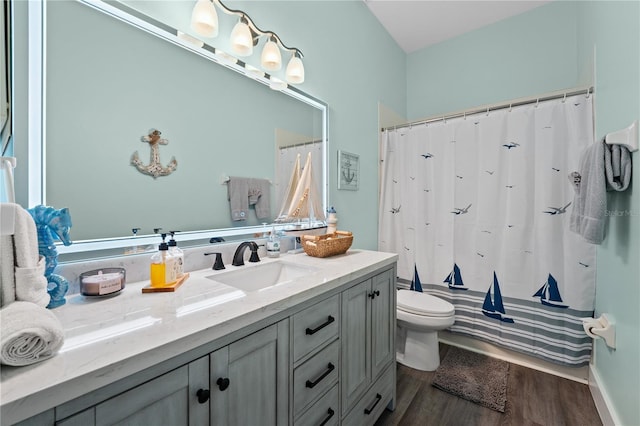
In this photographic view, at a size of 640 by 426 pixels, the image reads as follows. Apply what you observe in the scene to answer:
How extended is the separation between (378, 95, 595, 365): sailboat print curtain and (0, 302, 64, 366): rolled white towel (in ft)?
7.51

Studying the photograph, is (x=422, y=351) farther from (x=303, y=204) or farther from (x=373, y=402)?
(x=303, y=204)

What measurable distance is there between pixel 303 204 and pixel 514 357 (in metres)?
1.94

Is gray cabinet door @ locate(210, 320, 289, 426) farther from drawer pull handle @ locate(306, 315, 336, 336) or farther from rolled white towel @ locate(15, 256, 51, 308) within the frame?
rolled white towel @ locate(15, 256, 51, 308)

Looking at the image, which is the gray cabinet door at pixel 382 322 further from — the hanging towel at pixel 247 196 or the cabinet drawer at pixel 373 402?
the hanging towel at pixel 247 196

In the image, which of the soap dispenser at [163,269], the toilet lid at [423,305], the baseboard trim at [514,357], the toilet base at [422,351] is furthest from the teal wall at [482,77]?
the toilet base at [422,351]

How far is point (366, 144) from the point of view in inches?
92.0

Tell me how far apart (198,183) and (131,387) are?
0.85m

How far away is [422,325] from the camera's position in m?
1.83

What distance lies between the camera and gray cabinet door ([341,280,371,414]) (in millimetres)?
1138

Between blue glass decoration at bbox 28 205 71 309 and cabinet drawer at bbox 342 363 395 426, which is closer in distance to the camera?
blue glass decoration at bbox 28 205 71 309

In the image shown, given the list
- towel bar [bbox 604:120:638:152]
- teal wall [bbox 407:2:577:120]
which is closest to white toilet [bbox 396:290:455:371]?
towel bar [bbox 604:120:638:152]

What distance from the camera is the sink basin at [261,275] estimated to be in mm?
1158

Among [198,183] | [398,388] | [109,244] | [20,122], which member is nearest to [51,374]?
[109,244]

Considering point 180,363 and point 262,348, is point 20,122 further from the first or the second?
point 262,348
